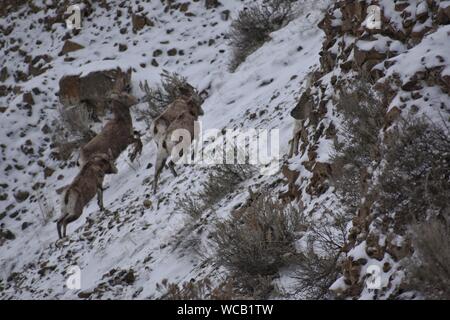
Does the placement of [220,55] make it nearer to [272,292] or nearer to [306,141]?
[306,141]

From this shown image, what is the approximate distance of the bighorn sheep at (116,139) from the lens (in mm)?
10664

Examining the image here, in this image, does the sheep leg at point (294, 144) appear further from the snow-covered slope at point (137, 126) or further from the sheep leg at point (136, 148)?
the sheep leg at point (136, 148)

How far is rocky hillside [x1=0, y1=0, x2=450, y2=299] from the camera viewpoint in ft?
17.3

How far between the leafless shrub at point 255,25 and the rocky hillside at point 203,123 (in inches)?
12.1

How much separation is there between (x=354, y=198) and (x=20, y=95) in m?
9.62

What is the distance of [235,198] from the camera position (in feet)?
25.1

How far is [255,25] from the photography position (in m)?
12.7

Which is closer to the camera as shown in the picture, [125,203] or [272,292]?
[272,292]

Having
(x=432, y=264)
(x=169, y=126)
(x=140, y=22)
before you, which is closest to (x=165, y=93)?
(x=169, y=126)

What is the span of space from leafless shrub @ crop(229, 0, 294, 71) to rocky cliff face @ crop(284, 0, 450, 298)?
15.4ft

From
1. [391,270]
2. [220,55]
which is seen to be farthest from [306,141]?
[220,55]

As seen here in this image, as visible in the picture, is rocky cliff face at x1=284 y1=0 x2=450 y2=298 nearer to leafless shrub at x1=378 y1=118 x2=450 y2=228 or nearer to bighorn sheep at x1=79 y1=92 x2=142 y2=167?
leafless shrub at x1=378 y1=118 x2=450 y2=228

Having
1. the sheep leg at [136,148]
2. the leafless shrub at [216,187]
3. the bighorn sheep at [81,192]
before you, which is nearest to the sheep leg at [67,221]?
the bighorn sheep at [81,192]

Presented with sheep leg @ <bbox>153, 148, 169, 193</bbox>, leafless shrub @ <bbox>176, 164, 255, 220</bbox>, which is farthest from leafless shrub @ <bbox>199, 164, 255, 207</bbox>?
sheep leg @ <bbox>153, 148, 169, 193</bbox>
